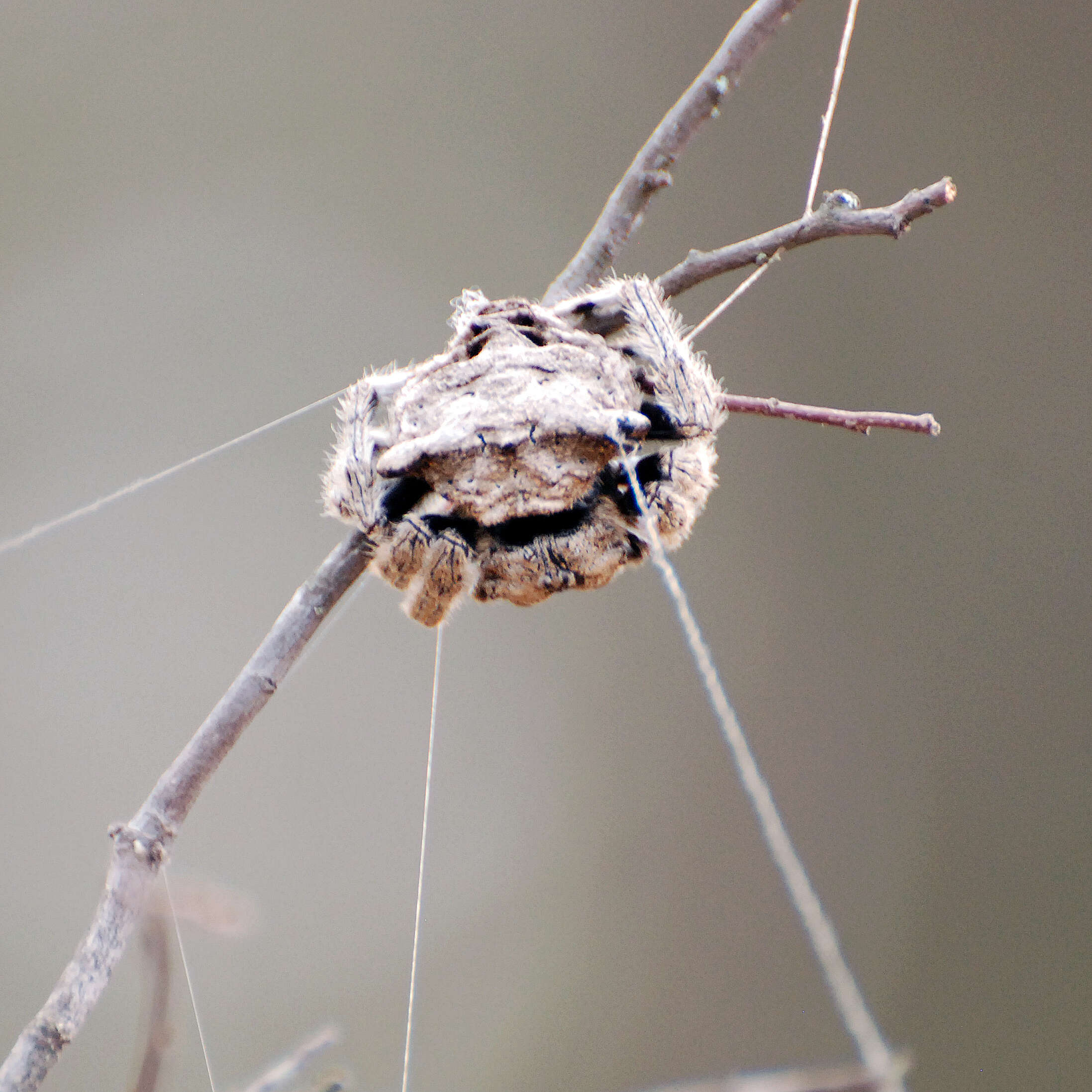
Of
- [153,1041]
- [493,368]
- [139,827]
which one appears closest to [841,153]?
[493,368]

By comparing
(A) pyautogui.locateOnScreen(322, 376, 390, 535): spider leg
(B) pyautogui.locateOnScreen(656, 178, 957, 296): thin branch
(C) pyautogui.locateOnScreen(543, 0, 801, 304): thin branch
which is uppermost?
(C) pyautogui.locateOnScreen(543, 0, 801, 304): thin branch

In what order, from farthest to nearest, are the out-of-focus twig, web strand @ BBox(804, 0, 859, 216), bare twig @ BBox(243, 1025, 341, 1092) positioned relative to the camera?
web strand @ BBox(804, 0, 859, 216) → bare twig @ BBox(243, 1025, 341, 1092) → the out-of-focus twig

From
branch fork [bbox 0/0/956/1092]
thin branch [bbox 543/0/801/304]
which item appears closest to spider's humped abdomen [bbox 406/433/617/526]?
branch fork [bbox 0/0/956/1092]

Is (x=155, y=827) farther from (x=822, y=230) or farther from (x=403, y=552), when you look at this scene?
(x=822, y=230)

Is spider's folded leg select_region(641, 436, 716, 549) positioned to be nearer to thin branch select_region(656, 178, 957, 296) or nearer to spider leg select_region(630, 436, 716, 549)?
spider leg select_region(630, 436, 716, 549)

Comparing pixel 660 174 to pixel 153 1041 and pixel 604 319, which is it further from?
pixel 153 1041

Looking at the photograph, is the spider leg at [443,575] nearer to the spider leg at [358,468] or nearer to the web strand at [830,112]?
the spider leg at [358,468]
